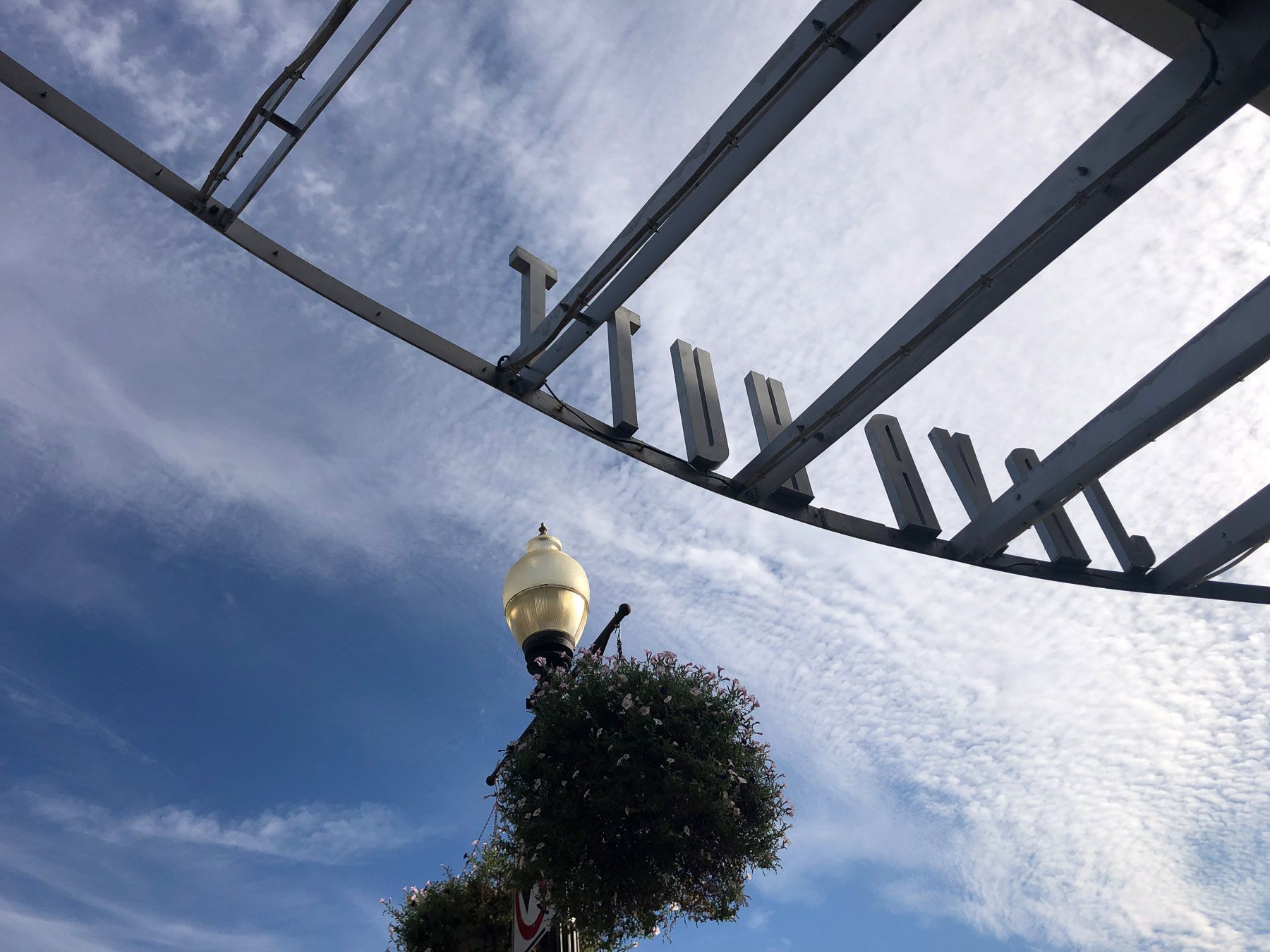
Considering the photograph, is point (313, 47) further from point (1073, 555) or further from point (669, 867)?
point (1073, 555)

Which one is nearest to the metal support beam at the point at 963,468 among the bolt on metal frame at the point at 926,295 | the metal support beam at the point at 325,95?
the bolt on metal frame at the point at 926,295

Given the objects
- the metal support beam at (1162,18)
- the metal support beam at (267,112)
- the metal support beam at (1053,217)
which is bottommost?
the metal support beam at (1053,217)

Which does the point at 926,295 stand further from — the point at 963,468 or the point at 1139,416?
the point at 963,468

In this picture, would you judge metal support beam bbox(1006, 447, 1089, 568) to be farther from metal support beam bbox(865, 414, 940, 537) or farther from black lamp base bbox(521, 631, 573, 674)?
black lamp base bbox(521, 631, 573, 674)

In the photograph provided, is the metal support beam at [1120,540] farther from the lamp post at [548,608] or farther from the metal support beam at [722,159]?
the metal support beam at [722,159]

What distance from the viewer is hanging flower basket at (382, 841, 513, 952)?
448 cm

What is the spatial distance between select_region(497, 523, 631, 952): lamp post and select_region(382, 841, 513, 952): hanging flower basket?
732 millimetres

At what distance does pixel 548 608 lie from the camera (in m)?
4.16

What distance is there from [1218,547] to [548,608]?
3.25 metres

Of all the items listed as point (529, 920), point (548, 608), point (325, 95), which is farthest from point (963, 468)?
point (325, 95)

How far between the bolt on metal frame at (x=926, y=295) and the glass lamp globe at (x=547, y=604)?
32.4 inches

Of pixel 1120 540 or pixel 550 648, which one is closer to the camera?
pixel 550 648

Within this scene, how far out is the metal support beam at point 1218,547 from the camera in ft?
14.0

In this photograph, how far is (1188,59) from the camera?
2.83m
